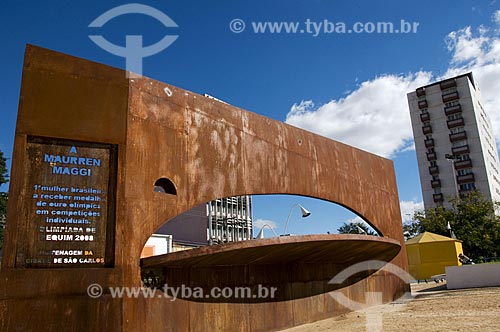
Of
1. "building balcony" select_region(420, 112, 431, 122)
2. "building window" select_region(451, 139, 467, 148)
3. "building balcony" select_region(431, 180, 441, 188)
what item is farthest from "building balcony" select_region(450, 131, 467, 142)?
"building balcony" select_region(431, 180, 441, 188)

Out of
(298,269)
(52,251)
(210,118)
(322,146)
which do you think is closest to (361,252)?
(298,269)

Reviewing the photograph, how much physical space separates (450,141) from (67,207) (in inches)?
2670

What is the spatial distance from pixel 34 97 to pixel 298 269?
647 centimetres

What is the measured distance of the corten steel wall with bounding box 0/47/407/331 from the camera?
19.9 ft

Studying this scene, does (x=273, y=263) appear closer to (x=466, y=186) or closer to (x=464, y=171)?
(x=466, y=186)

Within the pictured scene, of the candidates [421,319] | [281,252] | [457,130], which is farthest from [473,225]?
[281,252]

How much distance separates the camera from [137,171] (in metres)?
7.23

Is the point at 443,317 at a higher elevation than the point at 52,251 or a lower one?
lower

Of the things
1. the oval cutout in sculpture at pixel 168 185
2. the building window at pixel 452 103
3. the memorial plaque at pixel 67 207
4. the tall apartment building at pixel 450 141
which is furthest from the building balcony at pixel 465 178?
the memorial plaque at pixel 67 207

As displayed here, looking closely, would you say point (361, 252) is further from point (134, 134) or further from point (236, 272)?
point (134, 134)

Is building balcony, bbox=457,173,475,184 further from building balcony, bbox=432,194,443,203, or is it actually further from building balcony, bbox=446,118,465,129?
building balcony, bbox=446,118,465,129

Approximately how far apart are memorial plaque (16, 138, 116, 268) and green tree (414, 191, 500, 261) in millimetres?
38471

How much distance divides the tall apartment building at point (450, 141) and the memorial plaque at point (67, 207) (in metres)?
62.5

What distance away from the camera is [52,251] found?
6.18 metres
